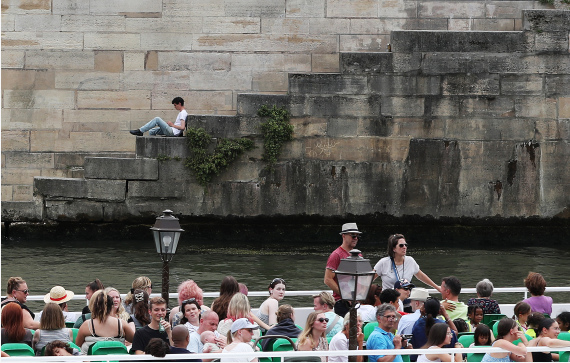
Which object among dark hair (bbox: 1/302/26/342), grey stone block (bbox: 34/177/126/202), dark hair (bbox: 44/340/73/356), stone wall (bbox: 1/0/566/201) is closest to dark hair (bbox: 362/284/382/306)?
dark hair (bbox: 44/340/73/356)

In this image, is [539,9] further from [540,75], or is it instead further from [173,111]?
[173,111]

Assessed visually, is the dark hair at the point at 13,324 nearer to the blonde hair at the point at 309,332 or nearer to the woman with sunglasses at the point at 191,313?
the woman with sunglasses at the point at 191,313

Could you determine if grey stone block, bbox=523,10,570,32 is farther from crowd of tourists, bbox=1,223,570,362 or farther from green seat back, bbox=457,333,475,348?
green seat back, bbox=457,333,475,348

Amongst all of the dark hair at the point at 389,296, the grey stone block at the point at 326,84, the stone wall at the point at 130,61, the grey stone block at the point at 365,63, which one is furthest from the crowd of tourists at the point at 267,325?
the stone wall at the point at 130,61

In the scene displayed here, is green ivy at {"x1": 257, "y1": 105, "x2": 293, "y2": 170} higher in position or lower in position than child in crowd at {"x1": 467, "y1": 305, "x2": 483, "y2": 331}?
higher

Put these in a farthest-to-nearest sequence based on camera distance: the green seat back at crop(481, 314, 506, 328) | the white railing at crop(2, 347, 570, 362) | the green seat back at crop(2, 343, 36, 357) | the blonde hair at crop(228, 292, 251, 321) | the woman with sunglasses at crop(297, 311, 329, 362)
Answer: the green seat back at crop(481, 314, 506, 328)
the blonde hair at crop(228, 292, 251, 321)
the woman with sunglasses at crop(297, 311, 329, 362)
the green seat back at crop(2, 343, 36, 357)
the white railing at crop(2, 347, 570, 362)

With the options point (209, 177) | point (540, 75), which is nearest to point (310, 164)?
point (209, 177)

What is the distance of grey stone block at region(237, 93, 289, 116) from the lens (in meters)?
17.7

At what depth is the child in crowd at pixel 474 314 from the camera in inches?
343

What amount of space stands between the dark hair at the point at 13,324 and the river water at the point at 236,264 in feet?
17.4

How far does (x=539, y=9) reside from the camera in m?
18.0

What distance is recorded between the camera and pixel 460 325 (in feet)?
28.0

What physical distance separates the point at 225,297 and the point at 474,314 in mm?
2281

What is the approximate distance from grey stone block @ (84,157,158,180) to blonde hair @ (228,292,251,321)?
9880 mm
